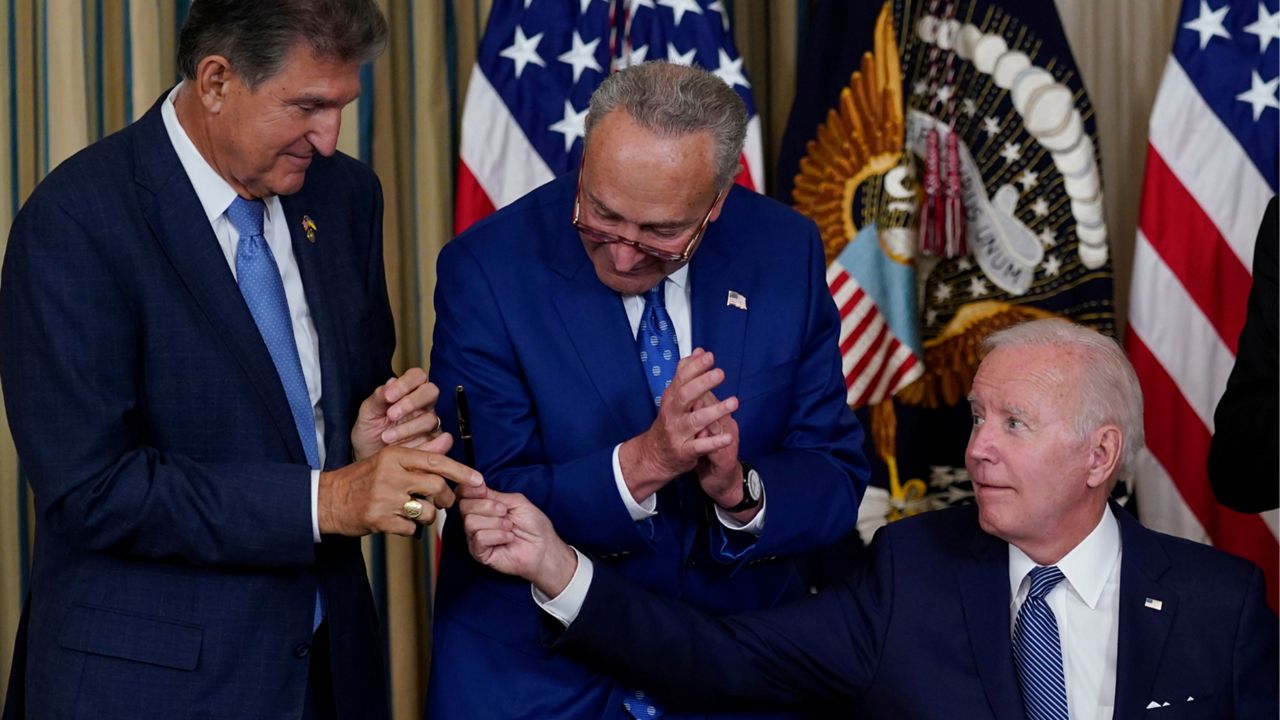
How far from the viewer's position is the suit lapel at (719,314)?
2.61 m

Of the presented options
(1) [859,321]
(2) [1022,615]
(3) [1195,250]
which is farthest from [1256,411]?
(1) [859,321]

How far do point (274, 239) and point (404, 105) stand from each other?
6.38 feet

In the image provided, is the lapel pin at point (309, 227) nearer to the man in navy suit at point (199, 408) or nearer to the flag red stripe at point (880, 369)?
the man in navy suit at point (199, 408)

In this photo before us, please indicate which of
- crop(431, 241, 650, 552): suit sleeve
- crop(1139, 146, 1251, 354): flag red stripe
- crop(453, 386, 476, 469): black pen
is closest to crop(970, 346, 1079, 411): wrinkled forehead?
crop(431, 241, 650, 552): suit sleeve

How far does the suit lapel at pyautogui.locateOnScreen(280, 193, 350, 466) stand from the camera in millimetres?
2564

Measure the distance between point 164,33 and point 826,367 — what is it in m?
2.34

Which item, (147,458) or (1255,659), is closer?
(147,458)

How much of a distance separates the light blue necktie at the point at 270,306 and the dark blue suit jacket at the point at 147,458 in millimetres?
64

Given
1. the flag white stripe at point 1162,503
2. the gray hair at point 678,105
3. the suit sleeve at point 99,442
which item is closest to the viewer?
the suit sleeve at point 99,442

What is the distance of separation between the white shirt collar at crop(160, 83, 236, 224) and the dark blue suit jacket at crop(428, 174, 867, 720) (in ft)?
1.31

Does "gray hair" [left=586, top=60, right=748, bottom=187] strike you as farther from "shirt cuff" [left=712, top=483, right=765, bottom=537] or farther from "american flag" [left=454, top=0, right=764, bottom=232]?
"american flag" [left=454, top=0, right=764, bottom=232]

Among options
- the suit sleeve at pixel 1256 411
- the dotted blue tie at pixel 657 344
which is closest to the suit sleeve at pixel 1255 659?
the suit sleeve at pixel 1256 411

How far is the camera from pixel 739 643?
256 centimetres

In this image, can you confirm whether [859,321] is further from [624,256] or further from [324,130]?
[324,130]
